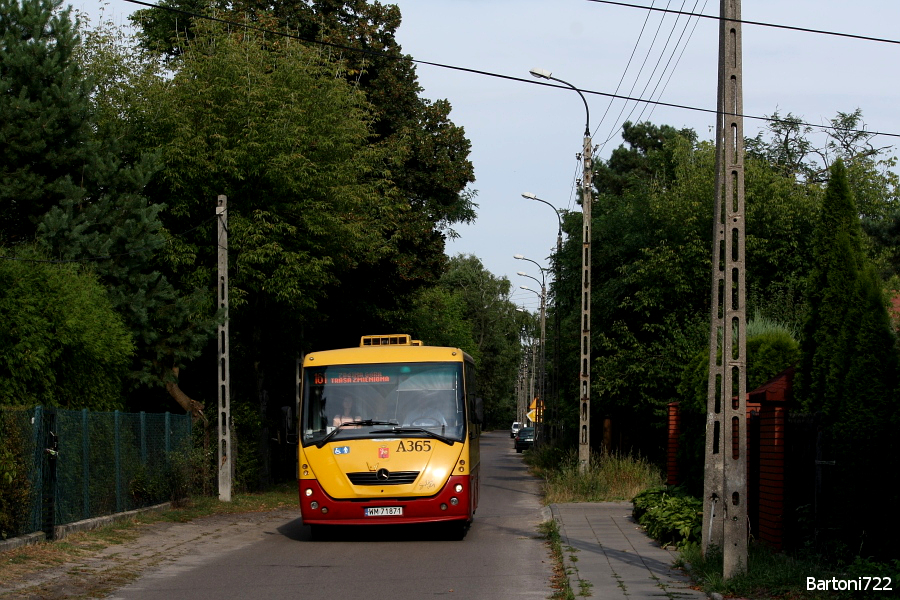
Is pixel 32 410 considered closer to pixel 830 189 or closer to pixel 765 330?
pixel 830 189

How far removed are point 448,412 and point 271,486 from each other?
48.5 feet

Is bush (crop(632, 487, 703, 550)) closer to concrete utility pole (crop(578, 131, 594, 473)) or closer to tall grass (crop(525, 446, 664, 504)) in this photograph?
tall grass (crop(525, 446, 664, 504))

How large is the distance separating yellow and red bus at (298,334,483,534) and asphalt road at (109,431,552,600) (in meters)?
0.61

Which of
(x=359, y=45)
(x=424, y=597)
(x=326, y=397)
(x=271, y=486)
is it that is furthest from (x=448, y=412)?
(x=359, y=45)

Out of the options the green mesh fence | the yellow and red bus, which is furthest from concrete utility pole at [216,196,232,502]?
the yellow and red bus

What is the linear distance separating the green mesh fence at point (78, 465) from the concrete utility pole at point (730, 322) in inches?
337

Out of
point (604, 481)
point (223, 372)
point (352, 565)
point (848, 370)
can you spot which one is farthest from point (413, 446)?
point (604, 481)

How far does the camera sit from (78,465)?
16.2m

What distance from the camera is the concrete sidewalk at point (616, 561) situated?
10.4 m

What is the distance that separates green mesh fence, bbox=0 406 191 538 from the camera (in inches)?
535

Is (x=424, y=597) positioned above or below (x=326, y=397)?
below

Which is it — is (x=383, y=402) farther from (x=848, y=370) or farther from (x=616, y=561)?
(x=848, y=370)

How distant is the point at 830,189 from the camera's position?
1225cm

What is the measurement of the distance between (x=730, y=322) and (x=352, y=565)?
18.3 feet
